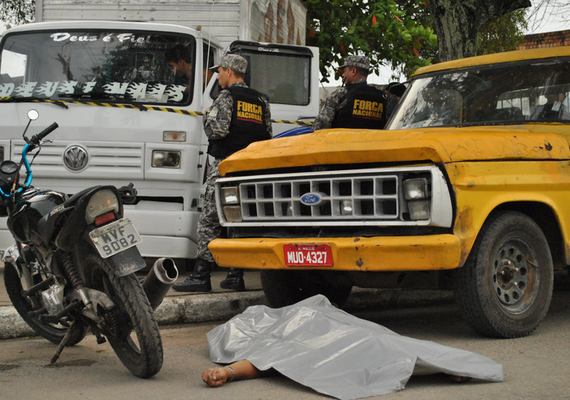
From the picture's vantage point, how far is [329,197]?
458cm

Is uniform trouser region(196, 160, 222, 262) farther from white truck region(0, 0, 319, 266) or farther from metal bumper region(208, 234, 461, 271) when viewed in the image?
metal bumper region(208, 234, 461, 271)

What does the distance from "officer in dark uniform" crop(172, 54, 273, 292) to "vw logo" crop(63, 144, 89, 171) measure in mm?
1260

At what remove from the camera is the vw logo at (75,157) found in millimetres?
6801

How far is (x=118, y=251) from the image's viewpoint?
3.67 meters

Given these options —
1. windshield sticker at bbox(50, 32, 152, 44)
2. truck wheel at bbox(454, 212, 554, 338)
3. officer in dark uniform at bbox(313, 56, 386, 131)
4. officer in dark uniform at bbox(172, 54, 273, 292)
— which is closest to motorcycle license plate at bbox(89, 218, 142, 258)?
truck wheel at bbox(454, 212, 554, 338)

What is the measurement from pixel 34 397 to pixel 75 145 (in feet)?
12.0

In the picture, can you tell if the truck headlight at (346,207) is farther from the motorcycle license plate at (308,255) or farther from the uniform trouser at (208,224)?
the uniform trouser at (208,224)

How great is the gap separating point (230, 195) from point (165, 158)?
1814mm

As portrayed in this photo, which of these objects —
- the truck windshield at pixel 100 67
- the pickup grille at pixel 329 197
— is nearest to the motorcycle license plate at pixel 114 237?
the pickup grille at pixel 329 197

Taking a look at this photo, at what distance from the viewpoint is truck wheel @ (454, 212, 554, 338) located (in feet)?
14.4

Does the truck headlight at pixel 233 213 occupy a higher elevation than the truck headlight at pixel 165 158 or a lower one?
lower

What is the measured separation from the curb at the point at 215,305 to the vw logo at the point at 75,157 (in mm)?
1842

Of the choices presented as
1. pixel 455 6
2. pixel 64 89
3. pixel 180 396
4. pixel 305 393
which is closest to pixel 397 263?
pixel 305 393

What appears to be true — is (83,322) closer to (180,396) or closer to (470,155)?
(180,396)
